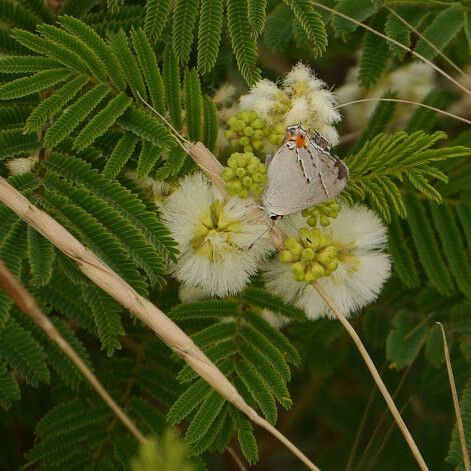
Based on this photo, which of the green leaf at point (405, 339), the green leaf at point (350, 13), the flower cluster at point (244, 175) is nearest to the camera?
the flower cluster at point (244, 175)

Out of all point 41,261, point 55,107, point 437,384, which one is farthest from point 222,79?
point 437,384

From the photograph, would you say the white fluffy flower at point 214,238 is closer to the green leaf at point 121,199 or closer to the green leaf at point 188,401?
the green leaf at point 121,199

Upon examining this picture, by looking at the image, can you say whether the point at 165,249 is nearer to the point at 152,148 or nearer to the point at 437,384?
the point at 152,148

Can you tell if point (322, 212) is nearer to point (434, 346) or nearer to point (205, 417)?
point (205, 417)

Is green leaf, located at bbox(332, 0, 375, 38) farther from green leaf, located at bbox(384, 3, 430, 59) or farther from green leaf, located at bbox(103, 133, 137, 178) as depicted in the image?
green leaf, located at bbox(103, 133, 137, 178)

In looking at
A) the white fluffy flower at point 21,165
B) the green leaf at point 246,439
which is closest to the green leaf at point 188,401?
the green leaf at point 246,439

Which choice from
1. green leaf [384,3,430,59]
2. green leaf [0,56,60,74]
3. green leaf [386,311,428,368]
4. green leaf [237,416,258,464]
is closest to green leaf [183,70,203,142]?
green leaf [0,56,60,74]

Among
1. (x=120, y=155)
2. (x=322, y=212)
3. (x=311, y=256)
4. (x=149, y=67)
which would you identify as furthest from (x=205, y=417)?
(x=149, y=67)

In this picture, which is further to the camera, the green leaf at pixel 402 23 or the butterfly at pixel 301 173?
the green leaf at pixel 402 23
